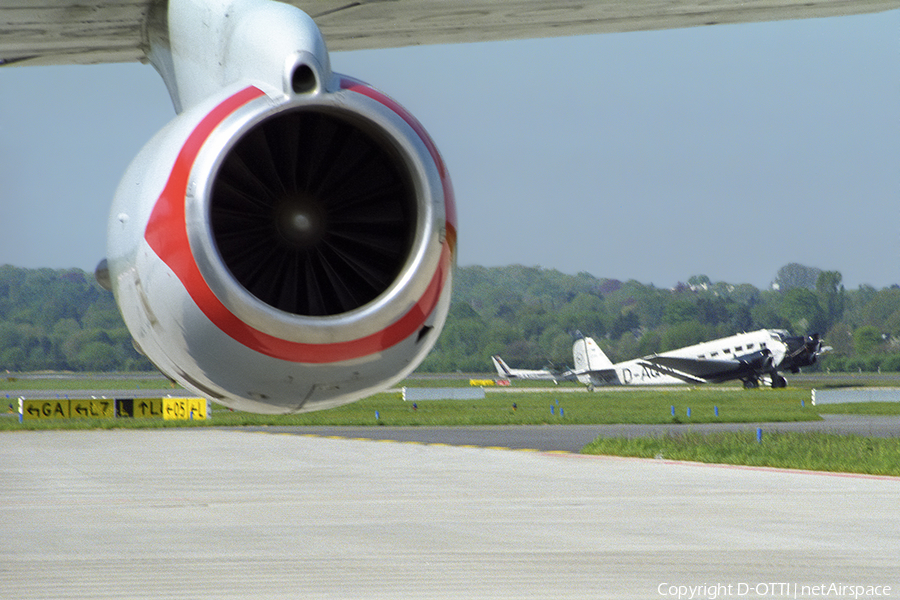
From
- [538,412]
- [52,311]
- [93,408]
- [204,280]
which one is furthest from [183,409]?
[204,280]

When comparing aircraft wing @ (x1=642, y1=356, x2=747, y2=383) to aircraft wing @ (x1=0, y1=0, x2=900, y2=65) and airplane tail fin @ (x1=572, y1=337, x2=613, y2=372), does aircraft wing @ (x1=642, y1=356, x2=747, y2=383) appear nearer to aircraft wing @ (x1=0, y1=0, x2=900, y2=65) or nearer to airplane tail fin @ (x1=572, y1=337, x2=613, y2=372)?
airplane tail fin @ (x1=572, y1=337, x2=613, y2=372)

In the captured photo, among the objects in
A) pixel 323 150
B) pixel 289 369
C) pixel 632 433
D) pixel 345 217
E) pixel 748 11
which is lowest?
pixel 632 433

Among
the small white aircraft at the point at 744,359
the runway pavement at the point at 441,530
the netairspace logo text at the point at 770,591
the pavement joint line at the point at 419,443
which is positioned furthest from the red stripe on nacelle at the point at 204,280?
the small white aircraft at the point at 744,359

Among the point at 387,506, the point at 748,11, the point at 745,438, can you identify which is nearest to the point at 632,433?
the point at 745,438

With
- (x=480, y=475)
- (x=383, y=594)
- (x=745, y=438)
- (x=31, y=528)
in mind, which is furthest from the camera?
(x=745, y=438)

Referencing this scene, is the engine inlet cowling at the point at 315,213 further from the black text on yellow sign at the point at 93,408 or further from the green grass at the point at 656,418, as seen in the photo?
the black text on yellow sign at the point at 93,408

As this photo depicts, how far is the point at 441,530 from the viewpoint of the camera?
1377cm

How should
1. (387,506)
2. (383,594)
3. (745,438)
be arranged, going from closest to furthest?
(383,594)
(387,506)
(745,438)

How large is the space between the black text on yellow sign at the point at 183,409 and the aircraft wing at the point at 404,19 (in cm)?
4277

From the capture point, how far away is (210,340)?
269 cm

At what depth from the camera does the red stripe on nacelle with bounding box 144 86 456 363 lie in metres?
2.66

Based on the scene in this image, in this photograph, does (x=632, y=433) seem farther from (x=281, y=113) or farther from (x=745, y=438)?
(x=281, y=113)

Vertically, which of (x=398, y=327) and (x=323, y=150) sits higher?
(x=323, y=150)

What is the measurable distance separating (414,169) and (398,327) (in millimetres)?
476
